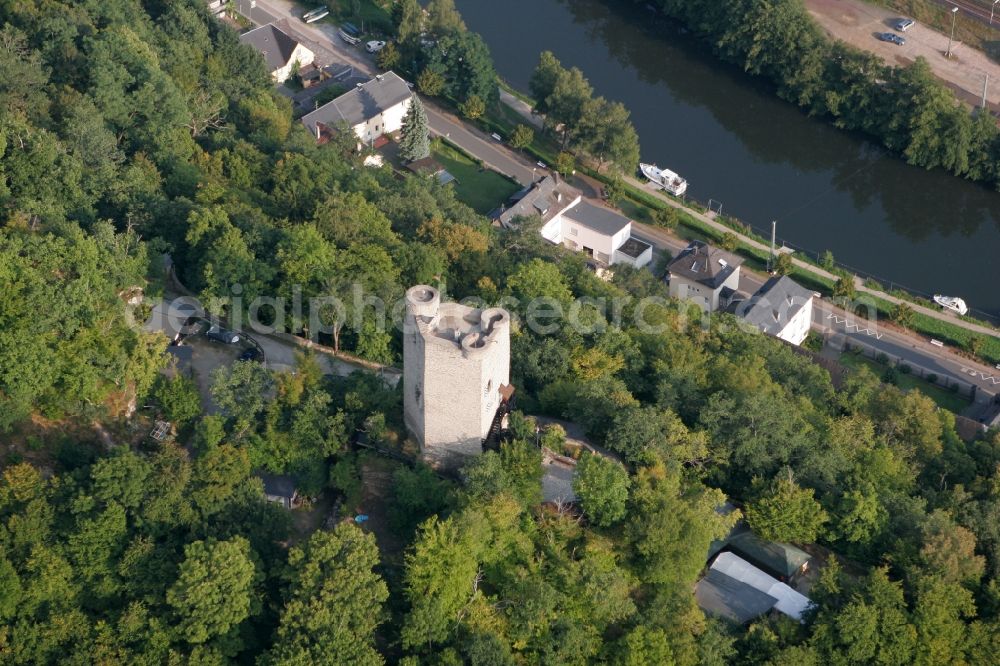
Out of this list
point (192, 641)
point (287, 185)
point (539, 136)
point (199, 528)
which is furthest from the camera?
point (539, 136)

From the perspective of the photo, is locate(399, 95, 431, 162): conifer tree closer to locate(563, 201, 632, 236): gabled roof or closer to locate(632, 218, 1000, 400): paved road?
locate(563, 201, 632, 236): gabled roof

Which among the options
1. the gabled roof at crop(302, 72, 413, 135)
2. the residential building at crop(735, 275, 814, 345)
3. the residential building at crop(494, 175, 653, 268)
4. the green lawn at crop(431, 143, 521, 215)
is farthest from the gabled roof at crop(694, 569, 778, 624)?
the gabled roof at crop(302, 72, 413, 135)

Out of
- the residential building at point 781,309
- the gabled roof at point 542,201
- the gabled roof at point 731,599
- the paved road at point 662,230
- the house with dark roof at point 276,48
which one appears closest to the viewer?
the gabled roof at point 731,599

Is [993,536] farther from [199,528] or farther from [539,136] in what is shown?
[539,136]

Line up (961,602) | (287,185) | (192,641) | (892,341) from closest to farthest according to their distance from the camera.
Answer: (192,641), (961,602), (287,185), (892,341)

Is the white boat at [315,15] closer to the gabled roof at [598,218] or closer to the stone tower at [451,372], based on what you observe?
the gabled roof at [598,218]

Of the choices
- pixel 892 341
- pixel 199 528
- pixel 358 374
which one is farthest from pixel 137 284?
pixel 892 341

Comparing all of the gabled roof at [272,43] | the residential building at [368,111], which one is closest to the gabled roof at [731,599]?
the residential building at [368,111]
